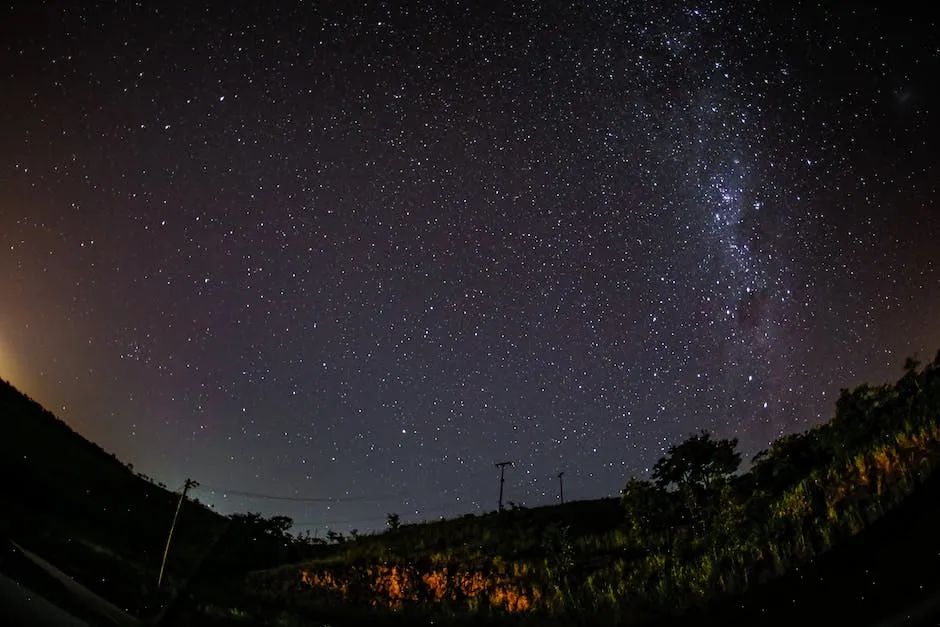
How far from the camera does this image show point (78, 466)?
57281 millimetres

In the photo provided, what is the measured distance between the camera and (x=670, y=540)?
1351cm

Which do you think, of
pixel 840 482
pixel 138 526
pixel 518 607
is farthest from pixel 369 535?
pixel 138 526

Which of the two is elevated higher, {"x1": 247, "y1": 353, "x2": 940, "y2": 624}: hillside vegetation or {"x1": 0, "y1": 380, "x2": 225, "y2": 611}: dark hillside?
{"x1": 0, "y1": 380, "x2": 225, "y2": 611}: dark hillside

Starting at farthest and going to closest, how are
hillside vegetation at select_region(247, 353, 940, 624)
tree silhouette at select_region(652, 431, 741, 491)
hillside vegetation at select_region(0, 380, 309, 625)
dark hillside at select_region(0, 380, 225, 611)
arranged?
1. dark hillside at select_region(0, 380, 225, 611)
2. hillside vegetation at select_region(0, 380, 309, 625)
3. tree silhouette at select_region(652, 431, 741, 491)
4. hillside vegetation at select_region(247, 353, 940, 624)

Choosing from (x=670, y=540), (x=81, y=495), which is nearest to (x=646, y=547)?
(x=670, y=540)

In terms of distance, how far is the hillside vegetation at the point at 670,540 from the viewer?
7066 mm

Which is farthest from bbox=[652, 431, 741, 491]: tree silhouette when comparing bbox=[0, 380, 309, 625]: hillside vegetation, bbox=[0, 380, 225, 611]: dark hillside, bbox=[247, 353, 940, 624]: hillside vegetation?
bbox=[0, 380, 225, 611]: dark hillside

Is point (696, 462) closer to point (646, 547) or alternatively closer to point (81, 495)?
point (646, 547)

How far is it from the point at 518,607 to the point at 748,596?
329 inches

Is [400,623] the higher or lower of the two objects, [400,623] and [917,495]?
the lower

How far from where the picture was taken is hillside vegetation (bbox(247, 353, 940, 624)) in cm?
707

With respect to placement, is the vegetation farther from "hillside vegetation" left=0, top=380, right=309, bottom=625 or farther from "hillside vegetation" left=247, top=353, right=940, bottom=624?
"hillside vegetation" left=0, top=380, right=309, bottom=625

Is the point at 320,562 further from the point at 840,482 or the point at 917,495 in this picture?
the point at 917,495

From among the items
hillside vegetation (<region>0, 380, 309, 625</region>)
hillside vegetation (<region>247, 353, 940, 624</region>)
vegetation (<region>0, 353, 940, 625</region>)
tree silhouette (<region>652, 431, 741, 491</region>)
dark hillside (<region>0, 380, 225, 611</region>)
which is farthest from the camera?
dark hillside (<region>0, 380, 225, 611</region>)
